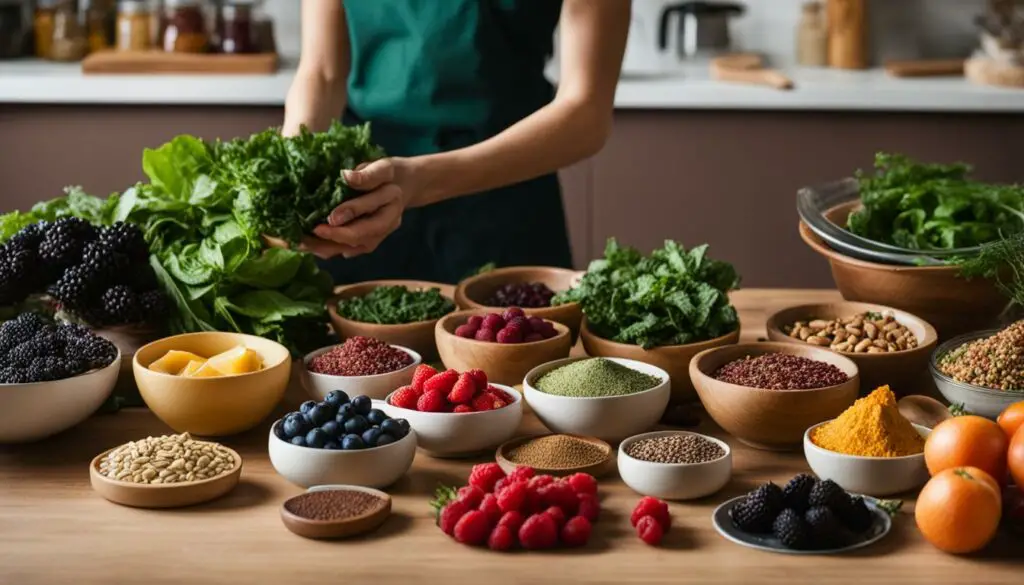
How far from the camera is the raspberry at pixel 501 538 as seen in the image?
57.5 inches

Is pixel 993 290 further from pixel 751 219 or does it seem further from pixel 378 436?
pixel 751 219

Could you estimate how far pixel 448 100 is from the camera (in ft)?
9.47

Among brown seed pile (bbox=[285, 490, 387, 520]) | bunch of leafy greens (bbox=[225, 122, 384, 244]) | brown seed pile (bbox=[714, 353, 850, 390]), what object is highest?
bunch of leafy greens (bbox=[225, 122, 384, 244])

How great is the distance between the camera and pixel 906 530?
152cm

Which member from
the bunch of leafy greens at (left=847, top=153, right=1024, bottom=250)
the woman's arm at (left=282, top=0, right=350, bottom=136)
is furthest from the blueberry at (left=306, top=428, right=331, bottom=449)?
the woman's arm at (left=282, top=0, right=350, bottom=136)

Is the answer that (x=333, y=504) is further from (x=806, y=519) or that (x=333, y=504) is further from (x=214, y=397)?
(x=806, y=519)

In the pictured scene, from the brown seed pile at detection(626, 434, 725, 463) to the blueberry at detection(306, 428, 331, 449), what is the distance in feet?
1.25

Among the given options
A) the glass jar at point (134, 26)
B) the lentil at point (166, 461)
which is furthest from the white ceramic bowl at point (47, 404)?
the glass jar at point (134, 26)

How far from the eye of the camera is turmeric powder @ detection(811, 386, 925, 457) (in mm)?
1603

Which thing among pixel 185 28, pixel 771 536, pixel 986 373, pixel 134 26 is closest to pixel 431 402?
pixel 771 536

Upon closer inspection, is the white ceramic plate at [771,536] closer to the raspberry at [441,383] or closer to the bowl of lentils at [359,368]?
the raspberry at [441,383]

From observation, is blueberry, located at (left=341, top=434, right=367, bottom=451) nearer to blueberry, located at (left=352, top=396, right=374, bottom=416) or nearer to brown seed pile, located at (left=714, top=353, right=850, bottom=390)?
blueberry, located at (left=352, top=396, right=374, bottom=416)

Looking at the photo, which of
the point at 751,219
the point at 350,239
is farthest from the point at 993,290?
the point at 751,219

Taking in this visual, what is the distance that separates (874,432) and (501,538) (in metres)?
0.49
